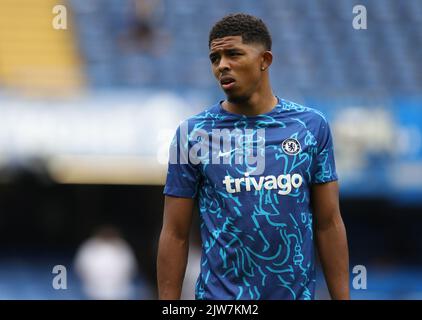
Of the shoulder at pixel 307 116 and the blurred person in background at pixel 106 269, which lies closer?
the shoulder at pixel 307 116

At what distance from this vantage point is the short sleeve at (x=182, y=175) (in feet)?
12.4

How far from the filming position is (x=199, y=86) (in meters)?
12.3

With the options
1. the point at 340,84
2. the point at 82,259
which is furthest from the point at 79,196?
the point at 340,84

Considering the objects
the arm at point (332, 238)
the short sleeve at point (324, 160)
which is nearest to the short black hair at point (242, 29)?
the short sleeve at point (324, 160)

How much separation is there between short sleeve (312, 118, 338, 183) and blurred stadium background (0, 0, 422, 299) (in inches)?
286

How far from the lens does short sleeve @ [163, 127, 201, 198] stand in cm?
379

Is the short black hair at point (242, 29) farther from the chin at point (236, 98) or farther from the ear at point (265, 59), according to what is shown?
the chin at point (236, 98)

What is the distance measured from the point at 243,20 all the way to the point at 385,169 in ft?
25.9

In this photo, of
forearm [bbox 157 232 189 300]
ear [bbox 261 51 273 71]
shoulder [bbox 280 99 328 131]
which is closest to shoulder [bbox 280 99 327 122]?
shoulder [bbox 280 99 328 131]

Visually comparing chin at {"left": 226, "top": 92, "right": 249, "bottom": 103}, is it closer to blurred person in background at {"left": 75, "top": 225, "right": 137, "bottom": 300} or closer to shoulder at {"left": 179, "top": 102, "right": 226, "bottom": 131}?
shoulder at {"left": 179, "top": 102, "right": 226, "bottom": 131}

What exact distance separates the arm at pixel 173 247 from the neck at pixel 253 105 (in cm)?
41

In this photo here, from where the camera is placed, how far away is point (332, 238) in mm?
3832

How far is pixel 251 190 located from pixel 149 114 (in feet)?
25.3

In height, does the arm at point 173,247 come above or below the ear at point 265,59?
below
